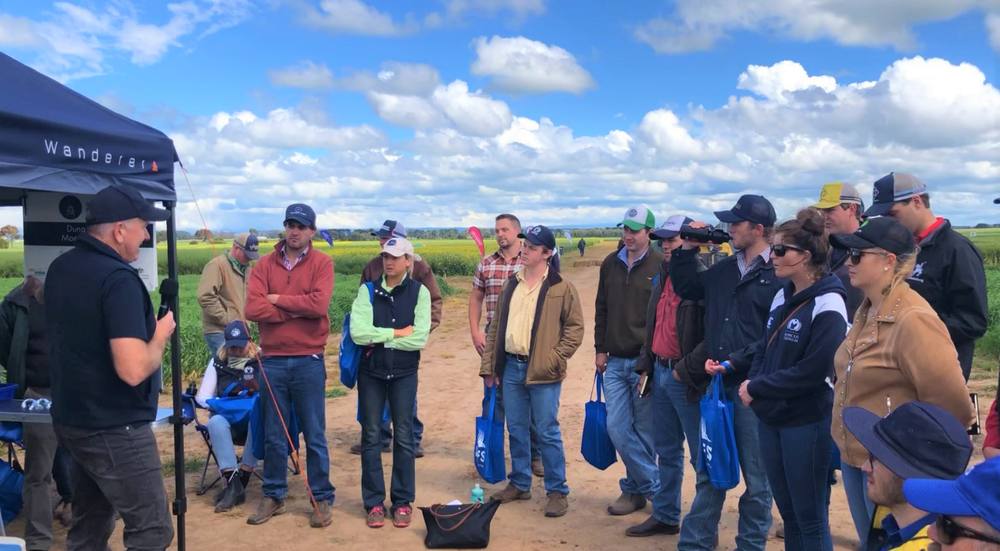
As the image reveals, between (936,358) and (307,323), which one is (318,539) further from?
(936,358)

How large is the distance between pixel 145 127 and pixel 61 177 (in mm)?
838

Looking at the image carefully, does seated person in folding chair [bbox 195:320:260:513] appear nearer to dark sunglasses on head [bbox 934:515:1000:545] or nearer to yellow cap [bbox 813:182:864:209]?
yellow cap [bbox 813:182:864:209]

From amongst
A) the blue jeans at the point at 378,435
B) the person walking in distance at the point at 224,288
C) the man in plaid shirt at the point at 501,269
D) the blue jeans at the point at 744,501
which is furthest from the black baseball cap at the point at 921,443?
the person walking in distance at the point at 224,288

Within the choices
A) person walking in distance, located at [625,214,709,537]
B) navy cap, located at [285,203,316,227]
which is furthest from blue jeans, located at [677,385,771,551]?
navy cap, located at [285,203,316,227]

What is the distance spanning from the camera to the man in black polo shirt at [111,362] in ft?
10.9

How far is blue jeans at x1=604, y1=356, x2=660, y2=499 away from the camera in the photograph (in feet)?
17.2

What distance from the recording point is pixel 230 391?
6.09 m

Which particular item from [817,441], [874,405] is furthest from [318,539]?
[874,405]

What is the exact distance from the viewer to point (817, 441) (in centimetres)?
352

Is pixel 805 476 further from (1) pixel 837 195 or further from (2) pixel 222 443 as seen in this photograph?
(2) pixel 222 443

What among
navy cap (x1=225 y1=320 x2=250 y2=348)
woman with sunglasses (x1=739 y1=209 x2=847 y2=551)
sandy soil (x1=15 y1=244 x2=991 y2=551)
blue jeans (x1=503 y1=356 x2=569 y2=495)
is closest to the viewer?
woman with sunglasses (x1=739 y1=209 x2=847 y2=551)

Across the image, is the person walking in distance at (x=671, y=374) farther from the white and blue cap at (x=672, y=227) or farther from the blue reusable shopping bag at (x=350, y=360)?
the blue reusable shopping bag at (x=350, y=360)

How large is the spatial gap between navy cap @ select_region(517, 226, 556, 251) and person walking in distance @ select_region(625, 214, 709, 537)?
2.76 feet

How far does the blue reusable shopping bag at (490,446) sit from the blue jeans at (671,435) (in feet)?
3.92
